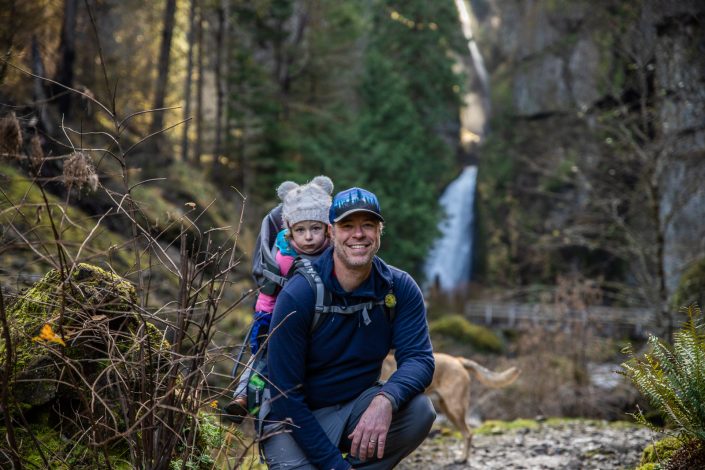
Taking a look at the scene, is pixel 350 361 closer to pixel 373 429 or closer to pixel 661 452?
pixel 373 429

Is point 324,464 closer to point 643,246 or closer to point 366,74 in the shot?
point 643,246

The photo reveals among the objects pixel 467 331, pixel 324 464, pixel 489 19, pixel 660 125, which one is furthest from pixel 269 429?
pixel 489 19

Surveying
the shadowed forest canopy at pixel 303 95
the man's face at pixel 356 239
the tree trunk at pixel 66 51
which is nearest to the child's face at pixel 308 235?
the man's face at pixel 356 239

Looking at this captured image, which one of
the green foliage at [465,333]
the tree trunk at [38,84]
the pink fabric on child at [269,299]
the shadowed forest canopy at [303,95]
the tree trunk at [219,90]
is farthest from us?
the shadowed forest canopy at [303,95]

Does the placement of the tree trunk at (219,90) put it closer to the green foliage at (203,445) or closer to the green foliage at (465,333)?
the green foliage at (465,333)

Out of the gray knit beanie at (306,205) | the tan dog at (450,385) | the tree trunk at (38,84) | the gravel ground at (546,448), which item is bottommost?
the gravel ground at (546,448)

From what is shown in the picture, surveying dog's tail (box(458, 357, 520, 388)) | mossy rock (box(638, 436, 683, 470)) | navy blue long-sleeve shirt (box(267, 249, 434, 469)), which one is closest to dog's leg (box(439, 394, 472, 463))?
dog's tail (box(458, 357, 520, 388))

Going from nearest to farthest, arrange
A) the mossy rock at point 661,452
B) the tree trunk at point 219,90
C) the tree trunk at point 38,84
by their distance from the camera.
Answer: the mossy rock at point 661,452 → the tree trunk at point 38,84 → the tree trunk at point 219,90

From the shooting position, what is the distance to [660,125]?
9523 millimetres

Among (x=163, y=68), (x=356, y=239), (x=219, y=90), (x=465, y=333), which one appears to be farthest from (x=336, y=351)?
(x=219, y=90)

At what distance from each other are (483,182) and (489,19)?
674 inches

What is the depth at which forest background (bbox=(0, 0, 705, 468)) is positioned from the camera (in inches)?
443

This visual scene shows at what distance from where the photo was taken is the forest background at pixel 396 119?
11.2 metres

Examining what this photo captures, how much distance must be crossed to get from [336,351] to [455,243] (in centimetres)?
2801
